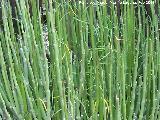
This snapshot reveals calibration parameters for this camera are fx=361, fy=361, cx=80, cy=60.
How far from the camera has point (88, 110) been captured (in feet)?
3.86

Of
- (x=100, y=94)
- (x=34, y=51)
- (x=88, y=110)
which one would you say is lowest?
(x=88, y=110)

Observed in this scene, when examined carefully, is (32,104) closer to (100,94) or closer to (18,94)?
(18,94)

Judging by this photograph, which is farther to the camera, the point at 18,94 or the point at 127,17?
the point at 127,17

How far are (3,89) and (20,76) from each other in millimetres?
113

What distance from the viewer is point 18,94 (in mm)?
1083

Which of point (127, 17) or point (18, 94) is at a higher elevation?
point (127, 17)

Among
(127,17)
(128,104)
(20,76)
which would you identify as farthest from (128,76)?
(20,76)

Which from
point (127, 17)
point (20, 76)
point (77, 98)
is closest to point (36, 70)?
point (20, 76)

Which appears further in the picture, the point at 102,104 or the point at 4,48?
the point at 4,48

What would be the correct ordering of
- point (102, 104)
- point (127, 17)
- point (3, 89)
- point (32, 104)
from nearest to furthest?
point (102, 104), point (32, 104), point (3, 89), point (127, 17)

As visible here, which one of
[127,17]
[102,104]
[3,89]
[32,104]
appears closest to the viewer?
[102,104]

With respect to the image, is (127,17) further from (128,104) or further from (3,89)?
(3,89)

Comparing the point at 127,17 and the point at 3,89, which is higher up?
the point at 127,17

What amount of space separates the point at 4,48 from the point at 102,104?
56 cm
